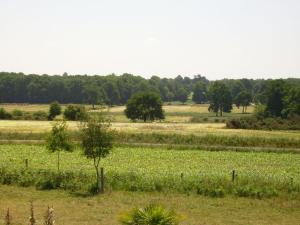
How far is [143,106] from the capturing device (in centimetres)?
11550

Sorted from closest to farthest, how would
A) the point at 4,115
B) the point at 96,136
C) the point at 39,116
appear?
the point at 96,136
the point at 4,115
the point at 39,116

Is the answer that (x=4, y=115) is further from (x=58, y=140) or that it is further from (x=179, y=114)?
(x=58, y=140)

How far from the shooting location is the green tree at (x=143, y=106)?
4520 inches

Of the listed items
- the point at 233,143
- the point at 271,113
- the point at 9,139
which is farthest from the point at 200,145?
the point at 271,113

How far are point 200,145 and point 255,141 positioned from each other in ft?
27.1

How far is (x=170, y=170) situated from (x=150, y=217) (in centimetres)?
2825

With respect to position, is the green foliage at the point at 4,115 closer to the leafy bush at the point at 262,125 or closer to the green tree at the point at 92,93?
the leafy bush at the point at 262,125

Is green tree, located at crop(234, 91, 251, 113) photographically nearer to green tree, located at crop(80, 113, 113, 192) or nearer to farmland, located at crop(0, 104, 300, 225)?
farmland, located at crop(0, 104, 300, 225)

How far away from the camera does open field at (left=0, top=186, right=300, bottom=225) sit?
23.5m

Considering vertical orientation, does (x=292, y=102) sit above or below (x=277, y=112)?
above

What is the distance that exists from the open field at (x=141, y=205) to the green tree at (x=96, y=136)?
3.90 metres

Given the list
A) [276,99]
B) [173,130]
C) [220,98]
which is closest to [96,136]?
[173,130]

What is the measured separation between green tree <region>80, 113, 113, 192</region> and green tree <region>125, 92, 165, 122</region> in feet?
267

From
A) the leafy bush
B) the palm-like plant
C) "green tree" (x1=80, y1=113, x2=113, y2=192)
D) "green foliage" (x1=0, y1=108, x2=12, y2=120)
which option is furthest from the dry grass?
the palm-like plant
